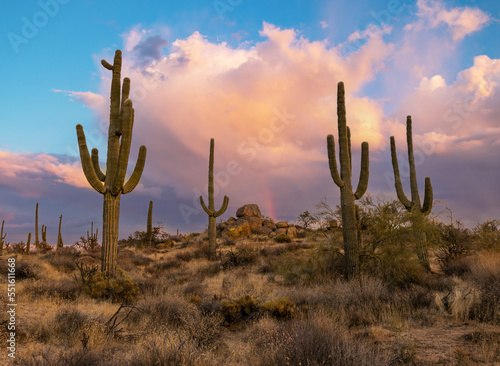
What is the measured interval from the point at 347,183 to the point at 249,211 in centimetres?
2305

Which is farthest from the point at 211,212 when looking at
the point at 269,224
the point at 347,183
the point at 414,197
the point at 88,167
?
the point at 269,224

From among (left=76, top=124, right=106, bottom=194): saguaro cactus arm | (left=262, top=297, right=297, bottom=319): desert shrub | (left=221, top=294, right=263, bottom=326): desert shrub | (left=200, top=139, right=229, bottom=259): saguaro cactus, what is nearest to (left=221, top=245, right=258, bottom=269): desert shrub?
(left=200, top=139, right=229, bottom=259): saguaro cactus

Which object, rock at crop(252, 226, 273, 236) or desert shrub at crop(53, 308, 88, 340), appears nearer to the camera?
desert shrub at crop(53, 308, 88, 340)

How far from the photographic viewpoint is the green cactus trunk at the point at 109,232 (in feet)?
36.1

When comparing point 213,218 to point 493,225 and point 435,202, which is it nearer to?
point 435,202

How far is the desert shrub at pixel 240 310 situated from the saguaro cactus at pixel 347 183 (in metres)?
4.87

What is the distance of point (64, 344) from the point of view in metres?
5.75

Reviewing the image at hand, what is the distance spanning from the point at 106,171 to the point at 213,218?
36.0 feet

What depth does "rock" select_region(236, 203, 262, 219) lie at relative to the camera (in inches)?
1359

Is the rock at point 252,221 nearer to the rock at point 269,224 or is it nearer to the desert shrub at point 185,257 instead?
the rock at point 269,224

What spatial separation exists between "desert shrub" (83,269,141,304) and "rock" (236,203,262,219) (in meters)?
24.1

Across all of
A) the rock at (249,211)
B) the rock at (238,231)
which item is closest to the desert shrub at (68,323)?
the rock at (238,231)

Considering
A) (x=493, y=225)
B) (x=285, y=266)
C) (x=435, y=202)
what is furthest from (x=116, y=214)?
(x=493, y=225)

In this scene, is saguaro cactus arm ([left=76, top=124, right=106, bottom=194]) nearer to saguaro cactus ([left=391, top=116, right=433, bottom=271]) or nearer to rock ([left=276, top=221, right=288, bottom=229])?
saguaro cactus ([left=391, top=116, right=433, bottom=271])
